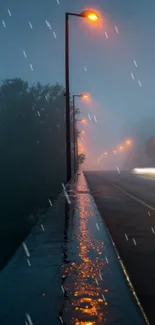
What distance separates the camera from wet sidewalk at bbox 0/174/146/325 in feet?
8.67

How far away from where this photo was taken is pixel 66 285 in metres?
3.43

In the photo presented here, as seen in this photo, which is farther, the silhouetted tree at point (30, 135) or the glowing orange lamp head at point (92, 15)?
the silhouetted tree at point (30, 135)

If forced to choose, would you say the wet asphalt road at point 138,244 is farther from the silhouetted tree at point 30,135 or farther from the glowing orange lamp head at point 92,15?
the silhouetted tree at point 30,135

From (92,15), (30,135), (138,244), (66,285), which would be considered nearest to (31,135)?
(30,135)

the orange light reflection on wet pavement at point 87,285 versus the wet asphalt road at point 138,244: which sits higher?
the orange light reflection on wet pavement at point 87,285

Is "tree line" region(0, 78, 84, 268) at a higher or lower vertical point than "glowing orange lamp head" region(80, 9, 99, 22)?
lower

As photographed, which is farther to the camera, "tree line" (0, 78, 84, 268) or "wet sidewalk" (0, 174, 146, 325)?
"tree line" (0, 78, 84, 268)

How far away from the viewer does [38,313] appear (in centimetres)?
268

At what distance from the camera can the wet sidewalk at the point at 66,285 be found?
8.67 feet

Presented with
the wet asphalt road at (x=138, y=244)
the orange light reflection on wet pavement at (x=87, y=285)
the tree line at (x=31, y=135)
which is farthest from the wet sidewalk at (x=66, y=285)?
the tree line at (x=31, y=135)

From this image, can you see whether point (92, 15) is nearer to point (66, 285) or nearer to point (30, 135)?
point (66, 285)

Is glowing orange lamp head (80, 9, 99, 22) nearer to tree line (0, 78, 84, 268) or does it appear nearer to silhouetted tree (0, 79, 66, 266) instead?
tree line (0, 78, 84, 268)

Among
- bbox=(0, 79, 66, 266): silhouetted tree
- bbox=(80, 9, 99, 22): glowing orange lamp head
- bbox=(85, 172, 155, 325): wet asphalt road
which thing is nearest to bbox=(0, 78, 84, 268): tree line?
bbox=(0, 79, 66, 266): silhouetted tree

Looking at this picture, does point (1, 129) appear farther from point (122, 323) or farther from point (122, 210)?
point (122, 323)
